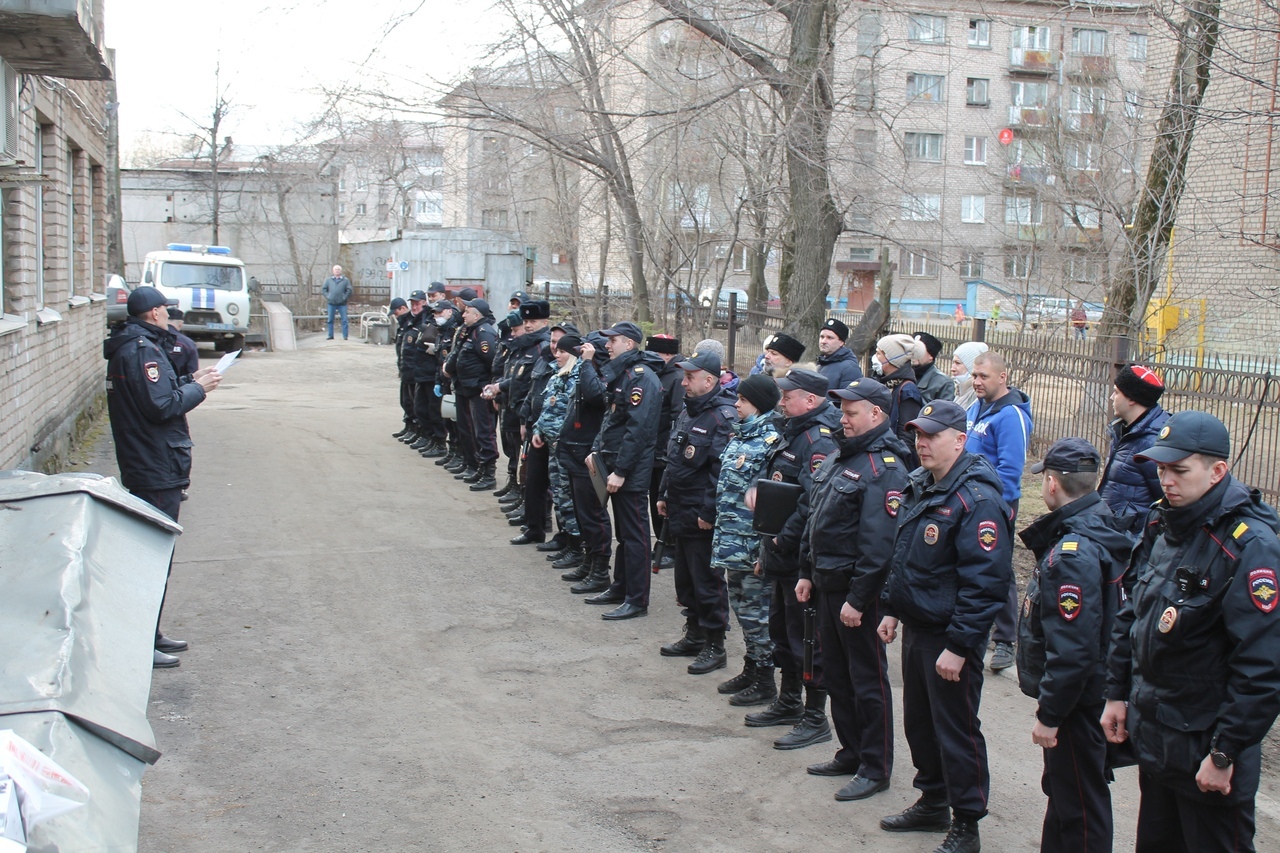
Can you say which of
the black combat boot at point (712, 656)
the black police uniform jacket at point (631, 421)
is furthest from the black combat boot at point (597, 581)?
the black combat boot at point (712, 656)

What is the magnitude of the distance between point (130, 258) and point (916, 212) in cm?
2859

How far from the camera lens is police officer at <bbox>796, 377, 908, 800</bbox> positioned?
4.62 meters

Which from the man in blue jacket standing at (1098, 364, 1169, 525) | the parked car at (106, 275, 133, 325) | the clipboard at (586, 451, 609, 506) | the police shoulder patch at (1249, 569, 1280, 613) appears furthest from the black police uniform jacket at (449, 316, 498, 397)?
the parked car at (106, 275, 133, 325)

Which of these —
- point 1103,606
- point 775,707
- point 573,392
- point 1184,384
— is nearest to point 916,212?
point 1184,384

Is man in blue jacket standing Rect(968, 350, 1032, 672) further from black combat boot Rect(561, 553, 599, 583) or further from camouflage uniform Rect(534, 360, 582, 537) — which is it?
camouflage uniform Rect(534, 360, 582, 537)

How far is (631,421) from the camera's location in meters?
7.12

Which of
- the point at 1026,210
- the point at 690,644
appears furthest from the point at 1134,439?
the point at 1026,210

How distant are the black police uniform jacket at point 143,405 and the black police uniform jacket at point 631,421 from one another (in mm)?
2677

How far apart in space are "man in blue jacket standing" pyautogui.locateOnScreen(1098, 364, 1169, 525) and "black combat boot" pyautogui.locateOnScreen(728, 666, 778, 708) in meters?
2.01

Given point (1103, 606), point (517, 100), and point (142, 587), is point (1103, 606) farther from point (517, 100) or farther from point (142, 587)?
point (517, 100)

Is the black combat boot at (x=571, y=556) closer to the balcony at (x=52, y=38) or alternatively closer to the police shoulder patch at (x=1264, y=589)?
the balcony at (x=52, y=38)

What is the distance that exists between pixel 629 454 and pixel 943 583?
3.22 m

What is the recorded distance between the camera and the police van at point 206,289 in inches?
924

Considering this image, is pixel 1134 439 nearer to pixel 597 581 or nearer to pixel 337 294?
pixel 597 581
